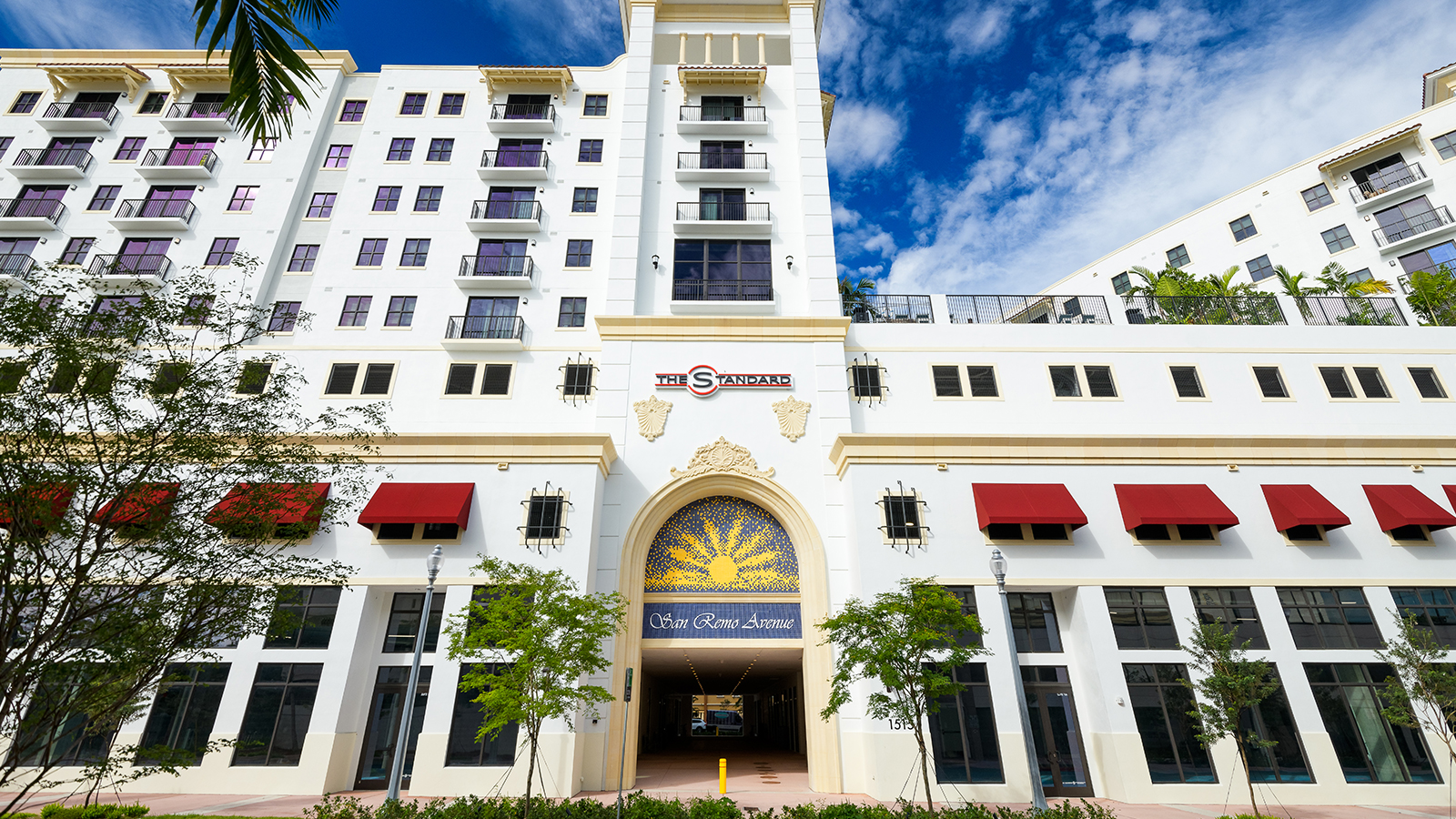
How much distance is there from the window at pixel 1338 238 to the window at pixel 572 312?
156ft

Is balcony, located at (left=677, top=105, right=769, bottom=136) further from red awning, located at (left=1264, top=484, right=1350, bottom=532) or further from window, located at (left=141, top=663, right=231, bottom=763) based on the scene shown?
window, located at (left=141, top=663, right=231, bottom=763)

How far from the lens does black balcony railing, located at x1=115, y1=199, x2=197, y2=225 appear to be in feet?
100

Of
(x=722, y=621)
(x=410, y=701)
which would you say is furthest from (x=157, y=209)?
(x=722, y=621)

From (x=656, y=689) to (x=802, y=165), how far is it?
26671 mm

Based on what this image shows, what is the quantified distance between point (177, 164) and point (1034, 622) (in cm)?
4205

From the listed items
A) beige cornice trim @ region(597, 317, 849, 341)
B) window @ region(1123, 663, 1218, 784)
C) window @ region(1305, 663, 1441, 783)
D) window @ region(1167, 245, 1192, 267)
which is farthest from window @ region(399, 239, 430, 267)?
window @ region(1167, 245, 1192, 267)

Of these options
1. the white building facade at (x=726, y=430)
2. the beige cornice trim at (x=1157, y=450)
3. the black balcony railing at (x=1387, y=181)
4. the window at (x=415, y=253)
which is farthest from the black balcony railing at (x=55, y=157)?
the black balcony railing at (x=1387, y=181)

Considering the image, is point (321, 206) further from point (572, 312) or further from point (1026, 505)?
point (1026, 505)

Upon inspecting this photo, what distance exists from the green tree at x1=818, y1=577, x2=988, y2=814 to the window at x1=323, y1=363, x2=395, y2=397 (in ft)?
62.7

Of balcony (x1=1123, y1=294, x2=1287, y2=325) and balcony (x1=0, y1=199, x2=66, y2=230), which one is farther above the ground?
balcony (x1=0, y1=199, x2=66, y2=230)

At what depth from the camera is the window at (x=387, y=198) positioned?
99.5 feet

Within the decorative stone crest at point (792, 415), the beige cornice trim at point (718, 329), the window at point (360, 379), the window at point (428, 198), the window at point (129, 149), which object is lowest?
the decorative stone crest at point (792, 415)

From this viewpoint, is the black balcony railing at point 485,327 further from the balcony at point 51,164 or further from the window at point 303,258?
the balcony at point 51,164

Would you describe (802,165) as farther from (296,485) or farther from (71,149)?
(71,149)
